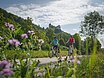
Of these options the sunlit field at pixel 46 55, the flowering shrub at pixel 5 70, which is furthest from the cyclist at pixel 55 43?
the flowering shrub at pixel 5 70

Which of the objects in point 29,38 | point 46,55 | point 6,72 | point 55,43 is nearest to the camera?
point 6,72

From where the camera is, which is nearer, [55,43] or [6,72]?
[6,72]

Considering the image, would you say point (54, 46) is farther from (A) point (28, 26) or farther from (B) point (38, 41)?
(A) point (28, 26)

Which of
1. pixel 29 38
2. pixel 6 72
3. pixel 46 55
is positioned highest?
pixel 6 72

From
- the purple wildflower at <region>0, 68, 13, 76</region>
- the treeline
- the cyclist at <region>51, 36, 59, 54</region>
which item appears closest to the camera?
the purple wildflower at <region>0, 68, 13, 76</region>

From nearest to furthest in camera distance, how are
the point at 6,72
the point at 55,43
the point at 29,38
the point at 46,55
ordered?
the point at 6,72 < the point at 29,38 < the point at 55,43 < the point at 46,55

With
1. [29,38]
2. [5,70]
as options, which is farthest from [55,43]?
[5,70]

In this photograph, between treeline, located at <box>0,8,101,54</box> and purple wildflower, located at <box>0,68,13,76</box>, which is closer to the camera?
purple wildflower, located at <box>0,68,13,76</box>

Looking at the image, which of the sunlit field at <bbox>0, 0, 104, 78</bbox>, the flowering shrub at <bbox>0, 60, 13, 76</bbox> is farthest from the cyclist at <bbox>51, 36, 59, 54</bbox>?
the flowering shrub at <bbox>0, 60, 13, 76</bbox>

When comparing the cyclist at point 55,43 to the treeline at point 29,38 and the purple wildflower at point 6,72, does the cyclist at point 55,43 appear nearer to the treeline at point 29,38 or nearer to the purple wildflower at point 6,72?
the treeline at point 29,38

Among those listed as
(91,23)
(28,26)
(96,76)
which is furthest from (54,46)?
(91,23)

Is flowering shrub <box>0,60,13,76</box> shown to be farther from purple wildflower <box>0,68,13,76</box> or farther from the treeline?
the treeline

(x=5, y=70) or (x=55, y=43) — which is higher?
(x=5, y=70)

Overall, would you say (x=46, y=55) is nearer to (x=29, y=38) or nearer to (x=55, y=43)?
(x=55, y=43)
